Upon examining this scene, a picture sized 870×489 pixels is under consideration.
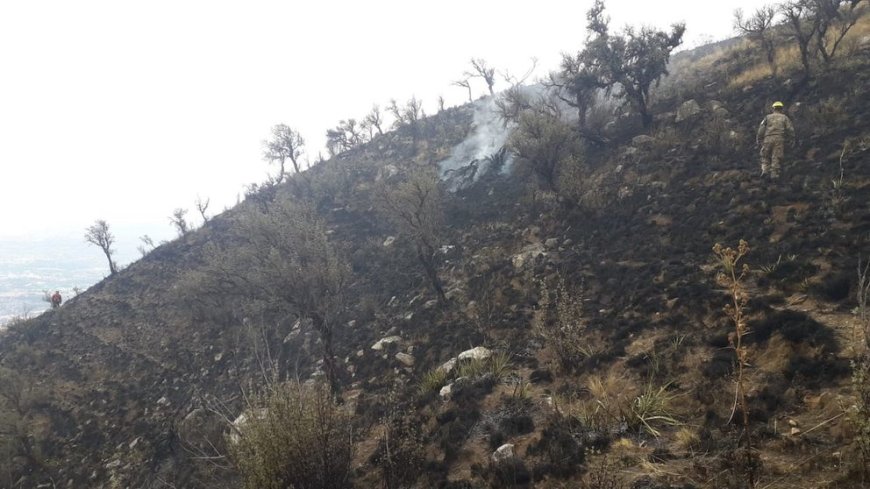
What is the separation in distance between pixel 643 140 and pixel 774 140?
6859 millimetres

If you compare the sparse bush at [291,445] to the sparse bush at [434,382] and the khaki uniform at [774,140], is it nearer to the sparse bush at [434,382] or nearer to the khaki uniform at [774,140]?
the sparse bush at [434,382]

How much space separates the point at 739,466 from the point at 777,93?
17631 millimetres

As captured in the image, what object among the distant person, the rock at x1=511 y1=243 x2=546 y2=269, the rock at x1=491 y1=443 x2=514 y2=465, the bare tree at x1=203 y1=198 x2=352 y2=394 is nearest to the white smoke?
the rock at x1=511 y1=243 x2=546 y2=269

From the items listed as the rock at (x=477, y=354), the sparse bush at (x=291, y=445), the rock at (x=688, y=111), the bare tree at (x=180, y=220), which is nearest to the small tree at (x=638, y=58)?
→ the rock at (x=688, y=111)

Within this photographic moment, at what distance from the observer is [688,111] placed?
58.3ft

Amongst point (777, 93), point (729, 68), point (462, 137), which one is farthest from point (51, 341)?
point (729, 68)

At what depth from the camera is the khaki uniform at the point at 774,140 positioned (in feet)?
36.7

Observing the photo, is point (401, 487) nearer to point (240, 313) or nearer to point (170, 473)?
point (170, 473)

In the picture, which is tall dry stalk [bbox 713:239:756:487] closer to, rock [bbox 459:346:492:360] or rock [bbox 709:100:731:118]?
rock [bbox 459:346:492:360]

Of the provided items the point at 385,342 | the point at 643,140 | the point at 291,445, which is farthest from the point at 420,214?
the point at 291,445

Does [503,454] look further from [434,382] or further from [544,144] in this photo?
[544,144]

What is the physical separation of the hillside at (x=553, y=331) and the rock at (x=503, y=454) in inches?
3.6

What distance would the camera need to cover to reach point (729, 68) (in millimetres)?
20219

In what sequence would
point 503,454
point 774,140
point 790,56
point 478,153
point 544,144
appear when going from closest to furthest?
point 503,454 < point 774,140 < point 544,144 < point 790,56 < point 478,153
